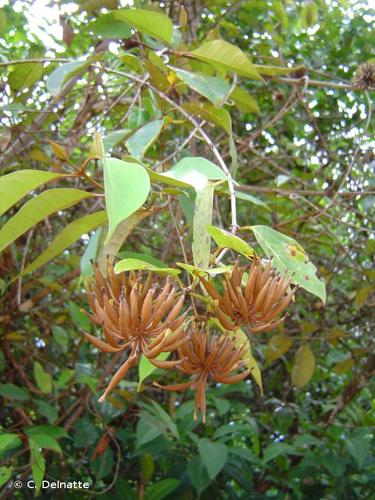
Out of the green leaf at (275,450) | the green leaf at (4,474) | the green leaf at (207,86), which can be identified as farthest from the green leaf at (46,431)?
the green leaf at (207,86)

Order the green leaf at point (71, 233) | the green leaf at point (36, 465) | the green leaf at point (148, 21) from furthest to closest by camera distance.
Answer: the green leaf at point (36, 465) → the green leaf at point (148, 21) → the green leaf at point (71, 233)

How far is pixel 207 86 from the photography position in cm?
91

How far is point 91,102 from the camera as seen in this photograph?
4.83 feet

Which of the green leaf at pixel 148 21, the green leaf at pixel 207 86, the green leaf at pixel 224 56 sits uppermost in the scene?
the green leaf at pixel 148 21

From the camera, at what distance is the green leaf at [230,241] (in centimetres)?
58

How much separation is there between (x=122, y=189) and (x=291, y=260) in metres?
0.20

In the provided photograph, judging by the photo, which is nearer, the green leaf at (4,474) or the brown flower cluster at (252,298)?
the brown flower cluster at (252,298)

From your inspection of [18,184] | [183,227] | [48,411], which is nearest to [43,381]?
[48,411]

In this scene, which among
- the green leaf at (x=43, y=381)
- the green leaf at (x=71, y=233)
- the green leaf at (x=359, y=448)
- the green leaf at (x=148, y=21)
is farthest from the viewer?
the green leaf at (x=359, y=448)

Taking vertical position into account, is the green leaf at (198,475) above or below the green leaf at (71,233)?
below

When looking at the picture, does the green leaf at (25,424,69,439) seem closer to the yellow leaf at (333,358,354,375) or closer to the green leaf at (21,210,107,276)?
the green leaf at (21,210,107,276)

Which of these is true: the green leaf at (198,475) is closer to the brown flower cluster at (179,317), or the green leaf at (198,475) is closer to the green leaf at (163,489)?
the green leaf at (163,489)

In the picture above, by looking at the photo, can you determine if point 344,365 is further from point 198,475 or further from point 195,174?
point 195,174

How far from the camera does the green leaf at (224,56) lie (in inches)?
37.0
